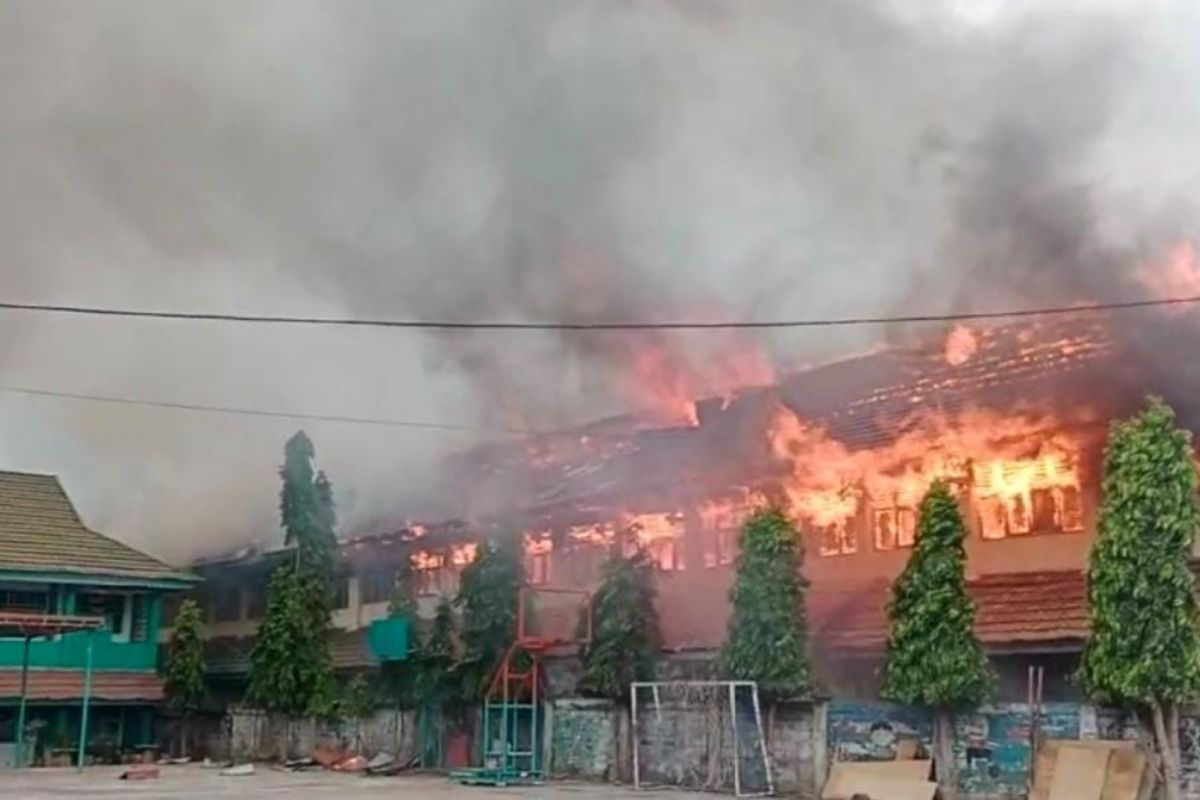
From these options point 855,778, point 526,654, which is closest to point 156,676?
point 526,654

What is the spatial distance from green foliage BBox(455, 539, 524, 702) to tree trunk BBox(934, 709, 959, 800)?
35.4 feet

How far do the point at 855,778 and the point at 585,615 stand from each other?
812 cm

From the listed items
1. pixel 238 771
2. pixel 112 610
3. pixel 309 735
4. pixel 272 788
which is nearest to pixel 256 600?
pixel 112 610

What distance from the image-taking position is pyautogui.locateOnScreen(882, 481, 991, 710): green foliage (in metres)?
21.3

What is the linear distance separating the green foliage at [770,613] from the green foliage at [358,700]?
464 inches

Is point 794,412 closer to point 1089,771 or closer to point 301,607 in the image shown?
point 1089,771

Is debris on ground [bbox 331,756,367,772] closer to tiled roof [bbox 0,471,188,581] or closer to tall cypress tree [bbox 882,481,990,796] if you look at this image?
tiled roof [bbox 0,471,188,581]

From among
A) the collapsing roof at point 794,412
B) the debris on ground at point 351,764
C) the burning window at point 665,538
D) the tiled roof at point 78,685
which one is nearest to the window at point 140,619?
the tiled roof at point 78,685

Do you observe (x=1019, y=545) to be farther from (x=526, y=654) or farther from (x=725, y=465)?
(x=526, y=654)

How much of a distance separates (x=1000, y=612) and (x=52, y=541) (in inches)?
969

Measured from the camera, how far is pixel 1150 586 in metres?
18.9

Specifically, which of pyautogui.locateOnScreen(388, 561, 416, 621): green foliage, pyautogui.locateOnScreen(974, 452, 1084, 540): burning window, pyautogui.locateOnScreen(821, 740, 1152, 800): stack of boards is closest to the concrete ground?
pyautogui.locateOnScreen(821, 740, 1152, 800): stack of boards

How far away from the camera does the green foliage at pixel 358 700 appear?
33500 mm

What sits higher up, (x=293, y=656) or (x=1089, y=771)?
(x=293, y=656)
